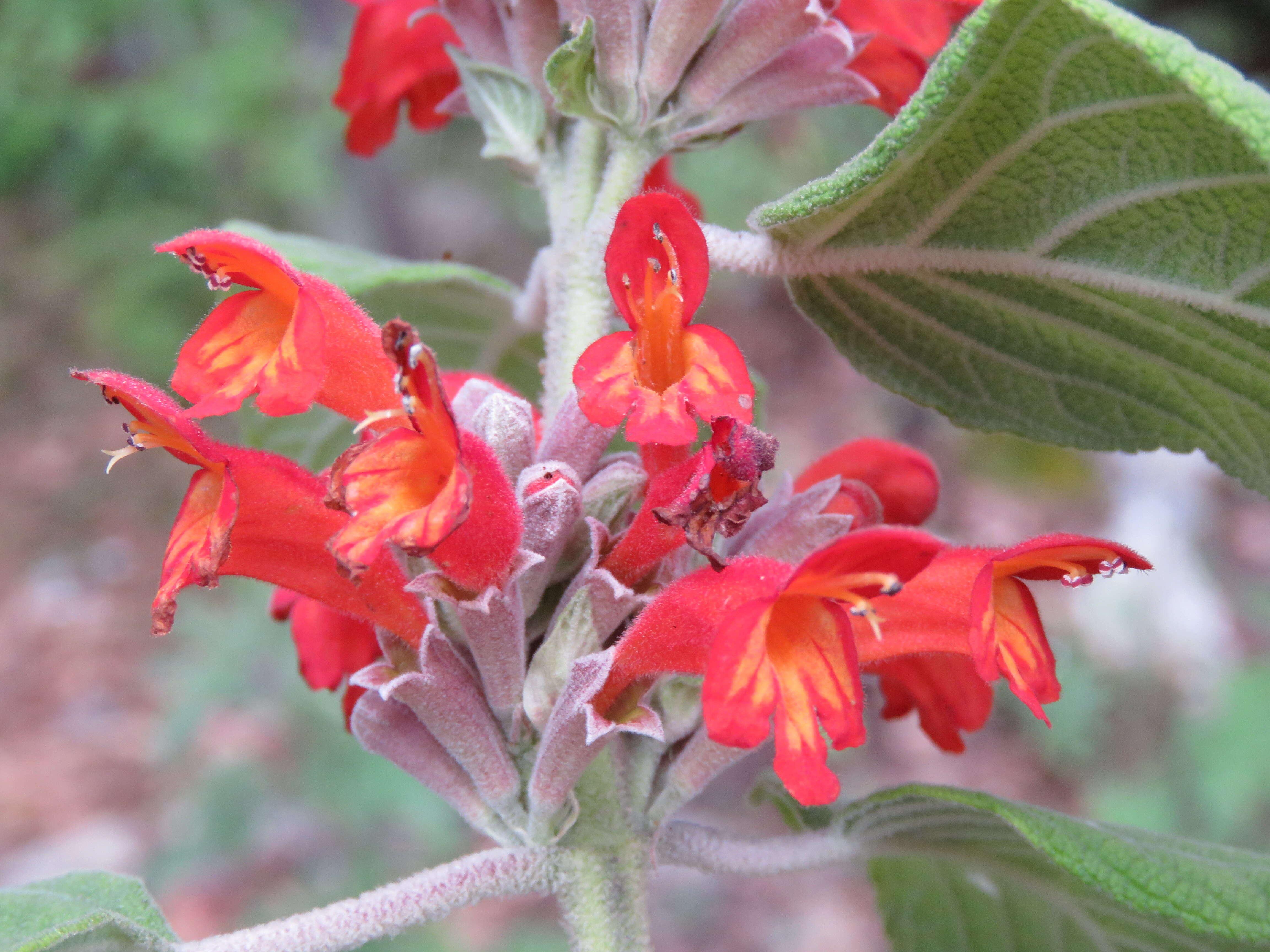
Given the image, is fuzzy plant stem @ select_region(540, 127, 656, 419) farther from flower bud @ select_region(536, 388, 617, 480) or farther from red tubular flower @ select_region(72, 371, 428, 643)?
red tubular flower @ select_region(72, 371, 428, 643)

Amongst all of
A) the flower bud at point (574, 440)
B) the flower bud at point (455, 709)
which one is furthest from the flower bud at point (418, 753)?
the flower bud at point (574, 440)

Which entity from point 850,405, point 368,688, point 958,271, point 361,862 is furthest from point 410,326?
point 850,405

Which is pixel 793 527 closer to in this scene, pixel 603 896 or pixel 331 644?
pixel 603 896

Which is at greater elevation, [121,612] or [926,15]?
[926,15]

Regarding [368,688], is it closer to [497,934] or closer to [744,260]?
[744,260]

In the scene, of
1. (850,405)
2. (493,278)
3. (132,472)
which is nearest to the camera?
(493,278)

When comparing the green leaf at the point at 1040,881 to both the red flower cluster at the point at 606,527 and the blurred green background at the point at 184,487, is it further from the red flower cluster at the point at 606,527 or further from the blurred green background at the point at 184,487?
the blurred green background at the point at 184,487
